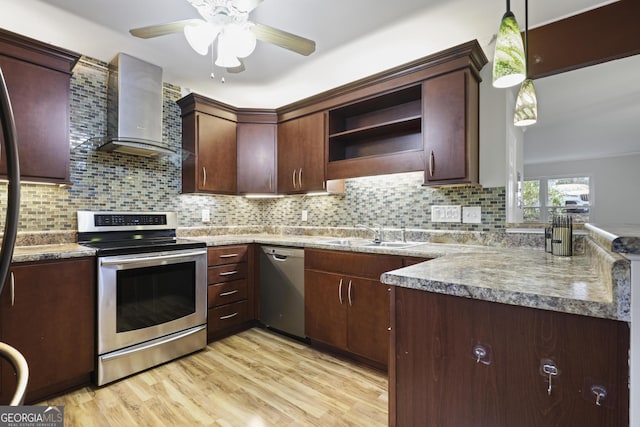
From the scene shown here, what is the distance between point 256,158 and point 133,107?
1.18 metres

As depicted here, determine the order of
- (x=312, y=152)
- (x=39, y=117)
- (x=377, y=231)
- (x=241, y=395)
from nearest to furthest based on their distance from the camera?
(x=241, y=395) < (x=39, y=117) < (x=377, y=231) < (x=312, y=152)

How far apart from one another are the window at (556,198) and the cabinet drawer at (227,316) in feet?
7.98

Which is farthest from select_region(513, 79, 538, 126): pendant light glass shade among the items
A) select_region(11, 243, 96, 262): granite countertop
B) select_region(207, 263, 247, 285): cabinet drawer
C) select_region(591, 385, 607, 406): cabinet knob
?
select_region(11, 243, 96, 262): granite countertop

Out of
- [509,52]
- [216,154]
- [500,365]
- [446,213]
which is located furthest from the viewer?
[216,154]

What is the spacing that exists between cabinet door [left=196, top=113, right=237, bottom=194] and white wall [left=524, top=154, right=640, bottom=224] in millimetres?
2785

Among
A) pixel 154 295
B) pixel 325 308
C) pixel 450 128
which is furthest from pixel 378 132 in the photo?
pixel 154 295

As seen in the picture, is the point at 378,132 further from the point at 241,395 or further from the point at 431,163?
the point at 241,395

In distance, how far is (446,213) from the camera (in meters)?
2.40

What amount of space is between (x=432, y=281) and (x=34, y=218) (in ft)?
8.88

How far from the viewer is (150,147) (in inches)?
98.6

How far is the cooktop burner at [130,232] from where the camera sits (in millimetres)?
2236

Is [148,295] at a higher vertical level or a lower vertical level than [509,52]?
lower

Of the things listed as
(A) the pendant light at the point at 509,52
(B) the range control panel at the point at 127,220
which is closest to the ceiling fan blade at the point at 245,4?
(A) the pendant light at the point at 509,52

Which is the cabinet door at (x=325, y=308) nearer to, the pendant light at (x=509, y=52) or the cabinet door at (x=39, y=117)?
the pendant light at (x=509, y=52)
